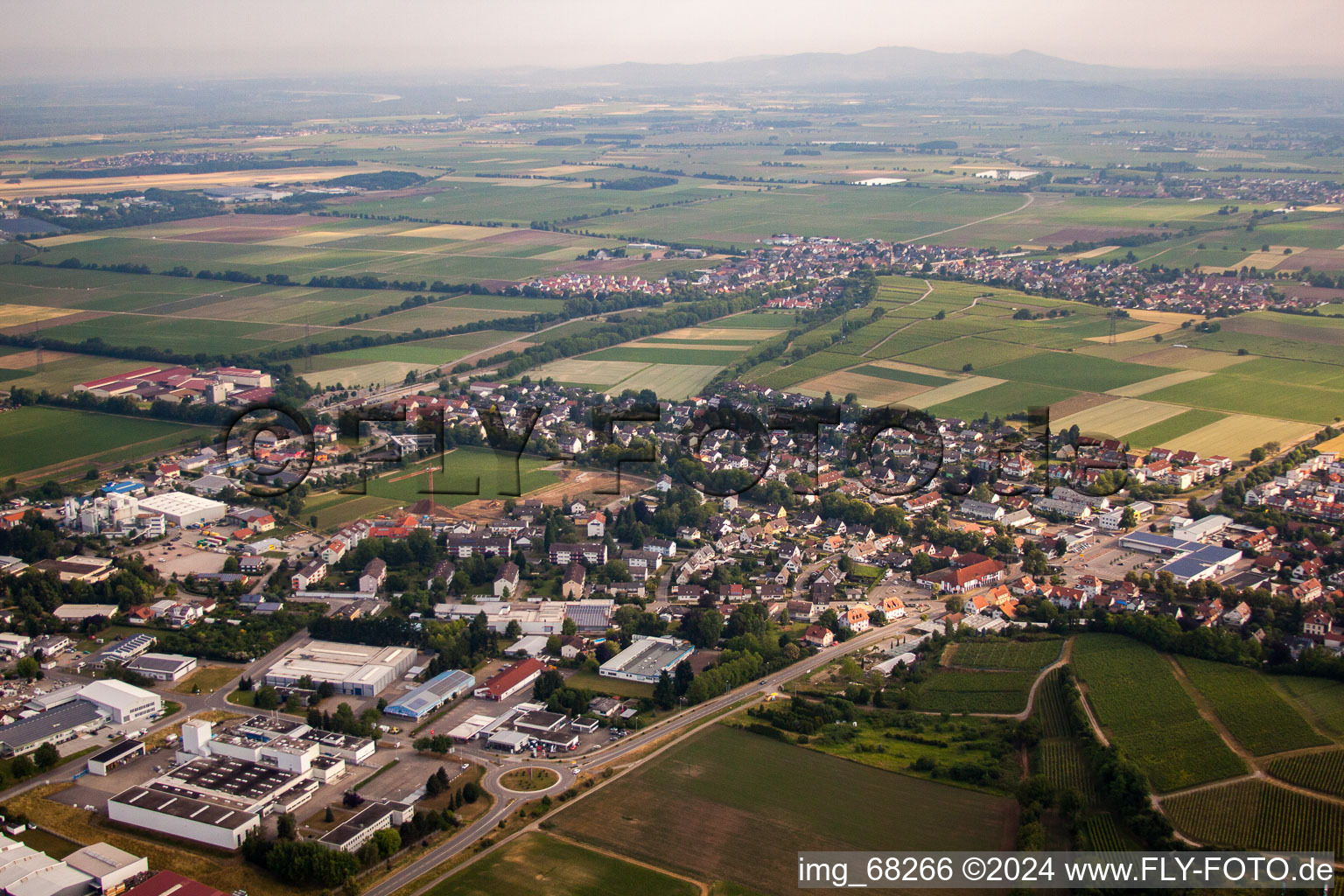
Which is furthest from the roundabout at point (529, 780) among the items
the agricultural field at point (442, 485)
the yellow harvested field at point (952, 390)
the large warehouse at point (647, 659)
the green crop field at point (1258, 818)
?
the yellow harvested field at point (952, 390)

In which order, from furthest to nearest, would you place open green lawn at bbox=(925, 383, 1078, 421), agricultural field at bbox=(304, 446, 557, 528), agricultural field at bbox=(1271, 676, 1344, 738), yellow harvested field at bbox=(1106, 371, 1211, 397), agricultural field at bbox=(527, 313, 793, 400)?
agricultural field at bbox=(527, 313, 793, 400) < yellow harvested field at bbox=(1106, 371, 1211, 397) < open green lawn at bbox=(925, 383, 1078, 421) < agricultural field at bbox=(304, 446, 557, 528) < agricultural field at bbox=(1271, 676, 1344, 738)

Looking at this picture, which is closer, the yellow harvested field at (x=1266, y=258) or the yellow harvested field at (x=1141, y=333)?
the yellow harvested field at (x=1141, y=333)

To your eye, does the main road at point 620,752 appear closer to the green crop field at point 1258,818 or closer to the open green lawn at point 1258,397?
Result: the green crop field at point 1258,818

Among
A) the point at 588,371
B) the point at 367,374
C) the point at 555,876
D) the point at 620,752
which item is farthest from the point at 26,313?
the point at 555,876

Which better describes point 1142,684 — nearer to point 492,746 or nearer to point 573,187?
point 492,746

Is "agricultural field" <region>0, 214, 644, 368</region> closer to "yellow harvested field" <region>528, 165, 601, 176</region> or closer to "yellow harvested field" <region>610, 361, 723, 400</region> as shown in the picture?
"yellow harvested field" <region>610, 361, 723, 400</region>

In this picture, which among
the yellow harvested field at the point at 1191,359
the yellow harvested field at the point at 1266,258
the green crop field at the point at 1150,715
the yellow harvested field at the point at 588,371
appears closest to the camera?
the green crop field at the point at 1150,715

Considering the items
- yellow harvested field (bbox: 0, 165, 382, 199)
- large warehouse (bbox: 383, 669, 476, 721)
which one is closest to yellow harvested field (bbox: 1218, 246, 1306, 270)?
large warehouse (bbox: 383, 669, 476, 721)
